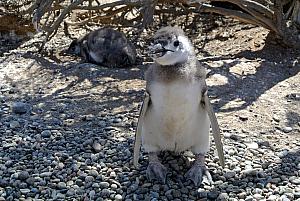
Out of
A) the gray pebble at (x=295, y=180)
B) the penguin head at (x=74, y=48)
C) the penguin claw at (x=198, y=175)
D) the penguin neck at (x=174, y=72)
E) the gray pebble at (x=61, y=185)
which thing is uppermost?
the penguin neck at (x=174, y=72)

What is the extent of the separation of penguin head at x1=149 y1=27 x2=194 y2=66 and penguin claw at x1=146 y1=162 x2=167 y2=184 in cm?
67

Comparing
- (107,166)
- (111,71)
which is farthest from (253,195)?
(111,71)

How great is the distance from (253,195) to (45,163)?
1.33m

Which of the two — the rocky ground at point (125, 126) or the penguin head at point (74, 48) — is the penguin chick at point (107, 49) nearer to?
the penguin head at point (74, 48)

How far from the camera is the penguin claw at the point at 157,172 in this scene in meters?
3.41

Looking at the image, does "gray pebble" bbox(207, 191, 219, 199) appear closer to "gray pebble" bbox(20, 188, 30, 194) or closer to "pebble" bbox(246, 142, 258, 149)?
"pebble" bbox(246, 142, 258, 149)

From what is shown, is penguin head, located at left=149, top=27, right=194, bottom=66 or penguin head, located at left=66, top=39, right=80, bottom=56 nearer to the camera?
penguin head, located at left=149, top=27, right=194, bottom=66

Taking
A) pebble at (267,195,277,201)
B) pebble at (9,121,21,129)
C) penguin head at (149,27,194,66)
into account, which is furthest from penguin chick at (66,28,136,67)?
pebble at (267,195,277,201)

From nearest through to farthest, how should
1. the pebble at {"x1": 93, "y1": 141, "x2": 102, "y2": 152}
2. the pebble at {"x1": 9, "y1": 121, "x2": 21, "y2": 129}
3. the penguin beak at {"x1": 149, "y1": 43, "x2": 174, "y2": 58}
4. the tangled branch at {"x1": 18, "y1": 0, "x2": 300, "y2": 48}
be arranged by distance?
the penguin beak at {"x1": 149, "y1": 43, "x2": 174, "y2": 58}
the pebble at {"x1": 93, "y1": 141, "x2": 102, "y2": 152}
the pebble at {"x1": 9, "y1": 121, "x2": 21, "y2": 129}
the tangled branch at {"x1": 18, "y1": 0, "x2": 300, "y2": 48}

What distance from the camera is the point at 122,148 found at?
12.6 ft

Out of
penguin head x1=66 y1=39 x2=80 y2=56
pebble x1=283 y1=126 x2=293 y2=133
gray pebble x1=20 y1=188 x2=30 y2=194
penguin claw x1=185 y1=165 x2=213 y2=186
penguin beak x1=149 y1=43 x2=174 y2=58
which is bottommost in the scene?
gray pebble x1=20 y1=188 x2=30 y2=194

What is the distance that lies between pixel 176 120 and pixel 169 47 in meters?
0.47

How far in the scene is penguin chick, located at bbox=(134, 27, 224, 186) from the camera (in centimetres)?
318

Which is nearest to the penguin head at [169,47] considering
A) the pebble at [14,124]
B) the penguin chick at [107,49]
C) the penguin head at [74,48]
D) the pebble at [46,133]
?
the pebble at [46,133]
